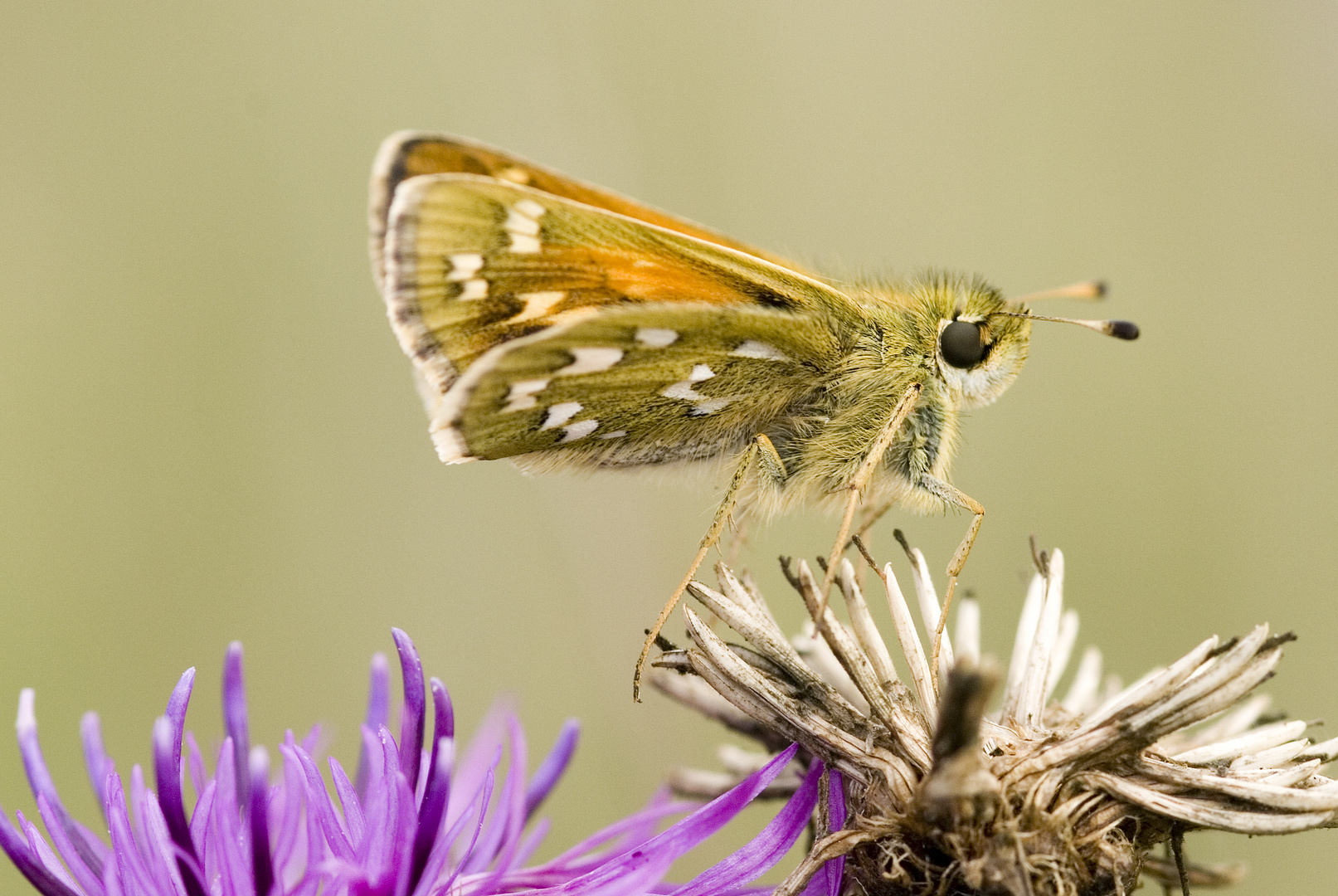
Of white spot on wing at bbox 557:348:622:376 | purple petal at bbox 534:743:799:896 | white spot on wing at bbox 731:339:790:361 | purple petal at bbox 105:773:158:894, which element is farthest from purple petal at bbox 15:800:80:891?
white spot on wing at bbox 731:339:790:361

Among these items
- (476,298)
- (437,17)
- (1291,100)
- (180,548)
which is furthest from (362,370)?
(1291,100)

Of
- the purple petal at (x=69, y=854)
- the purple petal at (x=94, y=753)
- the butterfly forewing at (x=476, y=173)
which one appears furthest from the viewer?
the butterfly forewing at (x=476, y=173)

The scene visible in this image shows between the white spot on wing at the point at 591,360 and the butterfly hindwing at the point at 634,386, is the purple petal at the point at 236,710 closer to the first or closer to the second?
the butterfly hindwing at the point at 634,386

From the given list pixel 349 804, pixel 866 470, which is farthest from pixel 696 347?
pixel 349 804

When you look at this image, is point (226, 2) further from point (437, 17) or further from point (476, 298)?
point (476, 298)

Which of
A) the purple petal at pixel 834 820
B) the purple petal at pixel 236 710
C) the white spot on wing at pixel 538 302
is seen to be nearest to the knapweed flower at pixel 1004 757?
the purple petal at pixel 834 820
